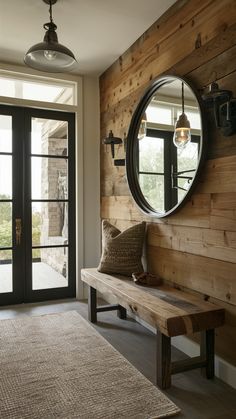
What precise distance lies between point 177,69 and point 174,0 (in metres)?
0.56

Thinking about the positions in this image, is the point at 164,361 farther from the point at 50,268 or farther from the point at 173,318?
the point at 50,268

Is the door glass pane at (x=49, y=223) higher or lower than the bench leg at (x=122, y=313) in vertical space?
higher

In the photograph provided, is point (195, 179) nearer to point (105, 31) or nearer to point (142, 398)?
point (142, 398)

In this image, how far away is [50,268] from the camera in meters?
3.88

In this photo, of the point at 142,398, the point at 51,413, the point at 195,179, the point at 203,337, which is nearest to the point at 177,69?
the point at 195,179

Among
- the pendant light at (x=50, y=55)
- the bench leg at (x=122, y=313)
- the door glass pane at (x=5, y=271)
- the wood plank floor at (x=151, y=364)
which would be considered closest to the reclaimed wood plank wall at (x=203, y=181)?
the wood plank floor at (x=151, y=364)

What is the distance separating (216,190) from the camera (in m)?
2.14

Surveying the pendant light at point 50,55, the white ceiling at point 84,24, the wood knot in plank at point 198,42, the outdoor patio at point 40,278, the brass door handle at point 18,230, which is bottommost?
the outdoor patio at point 40,278

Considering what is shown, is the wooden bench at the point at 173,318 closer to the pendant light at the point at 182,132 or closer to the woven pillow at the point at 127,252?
the woven pillow at the point at 127,252

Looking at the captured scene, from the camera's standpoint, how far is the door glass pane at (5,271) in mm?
3676

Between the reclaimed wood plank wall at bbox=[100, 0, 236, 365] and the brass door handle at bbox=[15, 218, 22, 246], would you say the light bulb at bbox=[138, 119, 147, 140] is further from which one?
the brass door handle at bbox=[15, 218, 22, 246]

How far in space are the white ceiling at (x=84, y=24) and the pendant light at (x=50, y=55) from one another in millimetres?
235

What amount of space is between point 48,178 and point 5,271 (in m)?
1.20

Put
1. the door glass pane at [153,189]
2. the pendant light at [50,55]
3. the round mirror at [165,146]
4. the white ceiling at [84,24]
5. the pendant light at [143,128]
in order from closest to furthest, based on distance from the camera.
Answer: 1. the pendant light at [50,55]
2. the round mirror at [165,146]
3. the white ceiling at [84,24]
4. the door glass pane at [153,189]
5. the pendant light at [143,128]
